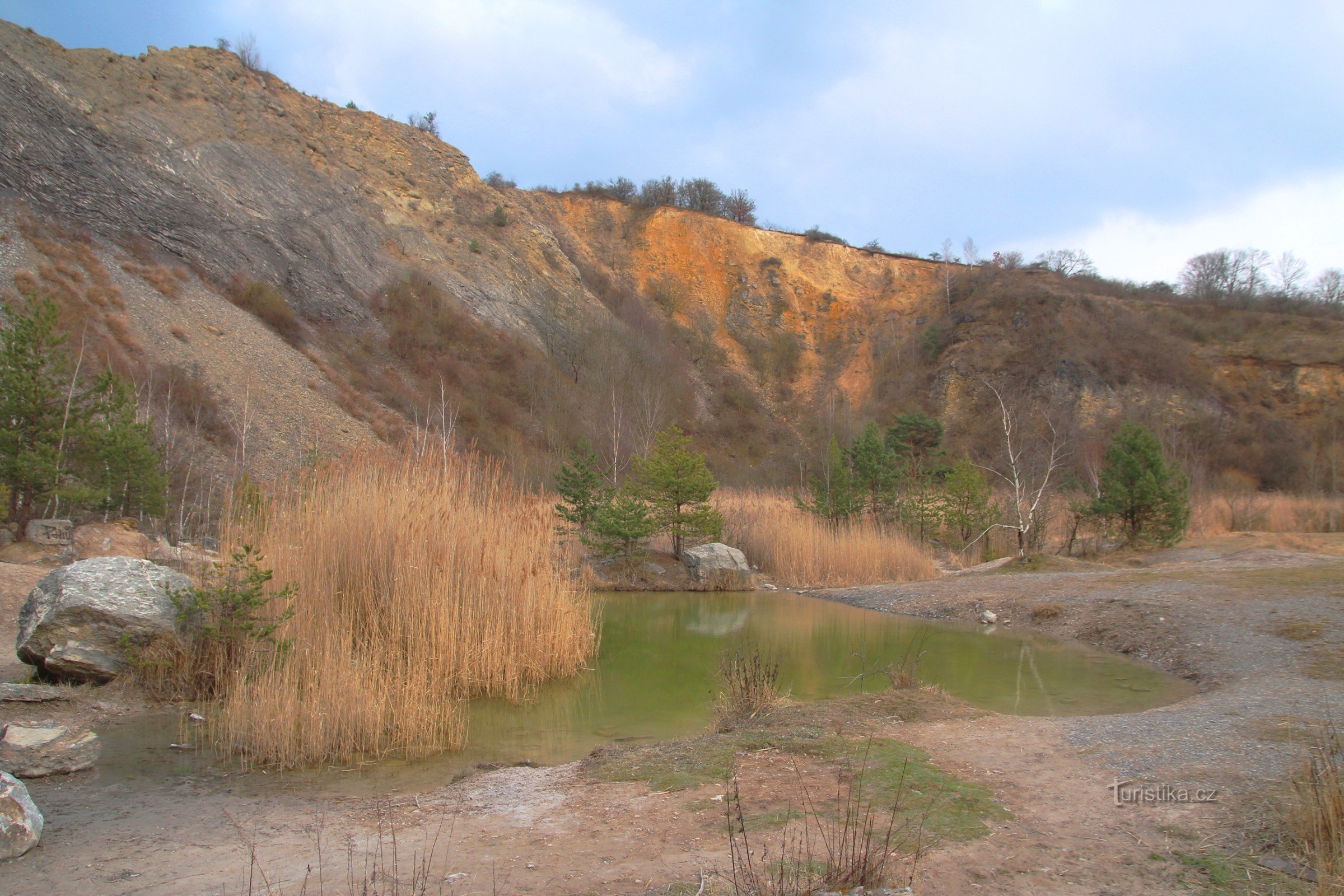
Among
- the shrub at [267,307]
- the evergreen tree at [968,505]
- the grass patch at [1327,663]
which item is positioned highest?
the shrub at [267,307]

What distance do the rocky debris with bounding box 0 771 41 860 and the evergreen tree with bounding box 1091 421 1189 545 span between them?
56.4ft

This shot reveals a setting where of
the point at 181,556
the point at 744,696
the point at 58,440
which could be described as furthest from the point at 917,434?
the point at 181,556

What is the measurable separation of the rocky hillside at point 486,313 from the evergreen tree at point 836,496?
585 cm

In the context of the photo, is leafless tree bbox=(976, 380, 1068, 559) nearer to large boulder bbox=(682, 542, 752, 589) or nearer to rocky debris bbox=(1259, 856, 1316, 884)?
large boulder bbox=(682, 542, 752, 589)

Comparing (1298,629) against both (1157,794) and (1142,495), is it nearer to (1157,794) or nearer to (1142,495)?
(1157,794)

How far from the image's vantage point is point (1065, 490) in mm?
24172

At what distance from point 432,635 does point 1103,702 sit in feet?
19.2

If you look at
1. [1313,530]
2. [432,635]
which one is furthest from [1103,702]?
[1313,530]

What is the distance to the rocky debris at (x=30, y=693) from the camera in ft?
17.5

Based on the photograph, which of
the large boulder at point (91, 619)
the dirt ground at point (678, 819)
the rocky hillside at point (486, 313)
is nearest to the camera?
the dirt ground at point (678, 819)

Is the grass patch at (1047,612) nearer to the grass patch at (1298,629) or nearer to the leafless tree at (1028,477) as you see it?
the grass patch at (1298,629)

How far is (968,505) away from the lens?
18000mm

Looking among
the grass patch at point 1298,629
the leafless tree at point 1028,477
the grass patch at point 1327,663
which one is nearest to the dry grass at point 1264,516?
the leafless tree at point 1028,477

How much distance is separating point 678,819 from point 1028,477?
1933 cm
